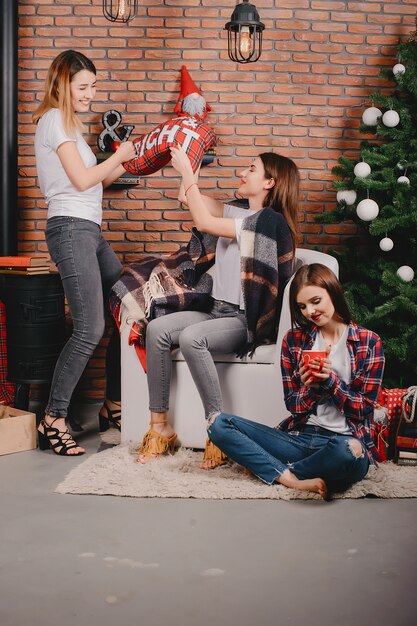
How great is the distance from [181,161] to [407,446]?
159 cm

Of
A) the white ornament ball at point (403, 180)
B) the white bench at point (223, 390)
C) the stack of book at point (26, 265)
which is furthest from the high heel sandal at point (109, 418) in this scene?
the white ornament ball at point (403, 180)

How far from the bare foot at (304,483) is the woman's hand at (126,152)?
1.63 metres

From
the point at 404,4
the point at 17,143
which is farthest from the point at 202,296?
the point at 404,4

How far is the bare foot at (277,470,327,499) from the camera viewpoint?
9.69 ft

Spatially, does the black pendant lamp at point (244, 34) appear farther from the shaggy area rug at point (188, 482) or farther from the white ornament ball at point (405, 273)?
the shaggy area rug at point (188, 482)

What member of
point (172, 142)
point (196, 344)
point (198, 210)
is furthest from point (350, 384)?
point (172, 142)

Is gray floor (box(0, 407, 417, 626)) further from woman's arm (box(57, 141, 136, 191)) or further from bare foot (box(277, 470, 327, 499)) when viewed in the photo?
woman's arm (box(57, 141, 136, 191))

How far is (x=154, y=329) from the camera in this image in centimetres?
350

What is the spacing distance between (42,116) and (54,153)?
172 mm

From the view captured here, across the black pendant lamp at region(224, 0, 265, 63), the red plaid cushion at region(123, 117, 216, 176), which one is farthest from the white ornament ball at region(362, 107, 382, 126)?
the red plaid cushion at region(123, 117, 216, 176)

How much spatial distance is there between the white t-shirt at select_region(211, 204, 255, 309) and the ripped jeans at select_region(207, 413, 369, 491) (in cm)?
65

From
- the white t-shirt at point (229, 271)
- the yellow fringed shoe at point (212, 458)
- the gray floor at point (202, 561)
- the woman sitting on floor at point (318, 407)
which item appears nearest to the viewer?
the gray floor at point (202, 561)

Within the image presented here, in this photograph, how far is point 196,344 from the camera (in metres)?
3.36

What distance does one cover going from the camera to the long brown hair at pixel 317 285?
118 inches
